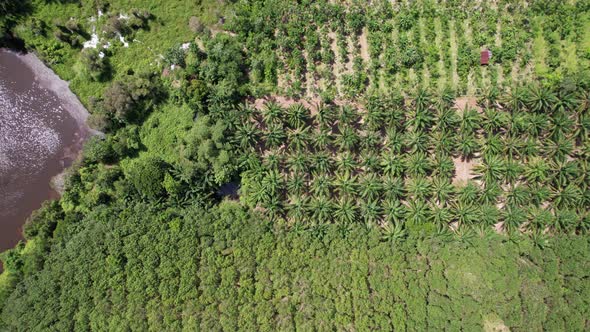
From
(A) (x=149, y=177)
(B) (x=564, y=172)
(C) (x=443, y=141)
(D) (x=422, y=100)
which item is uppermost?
(A) (x=149, y=177)

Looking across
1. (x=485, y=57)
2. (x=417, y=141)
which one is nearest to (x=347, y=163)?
(x=417, y=141)

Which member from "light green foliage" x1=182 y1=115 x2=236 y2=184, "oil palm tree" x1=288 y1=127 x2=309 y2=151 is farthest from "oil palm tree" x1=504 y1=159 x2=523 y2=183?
"light green foliage" x1=182 y1=115 x2=236 y2=184

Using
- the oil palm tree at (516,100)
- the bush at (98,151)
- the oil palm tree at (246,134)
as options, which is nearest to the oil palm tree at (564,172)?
the oil palm tree at (516,100)

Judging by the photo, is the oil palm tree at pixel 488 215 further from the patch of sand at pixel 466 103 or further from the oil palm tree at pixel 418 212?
the patch of sand at pixel 466 103

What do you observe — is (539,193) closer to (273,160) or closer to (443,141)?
(443,141)

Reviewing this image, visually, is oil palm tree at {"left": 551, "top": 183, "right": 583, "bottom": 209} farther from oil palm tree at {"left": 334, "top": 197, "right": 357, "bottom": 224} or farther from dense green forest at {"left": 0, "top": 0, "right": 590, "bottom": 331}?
oil palm tree at {"left": 334, "top": 197, "right": 357, "bottom": 224}

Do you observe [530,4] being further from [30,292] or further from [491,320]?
[30,292]
